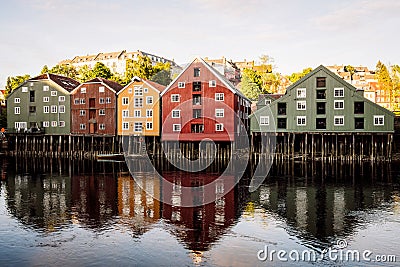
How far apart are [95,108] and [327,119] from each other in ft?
112

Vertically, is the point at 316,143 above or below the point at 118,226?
above

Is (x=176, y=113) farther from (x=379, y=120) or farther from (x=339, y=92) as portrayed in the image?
(x=379, y=120)

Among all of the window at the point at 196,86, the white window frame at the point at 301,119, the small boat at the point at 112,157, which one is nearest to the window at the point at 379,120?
the white window frame at the point at 301,119

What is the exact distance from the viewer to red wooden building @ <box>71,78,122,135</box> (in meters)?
61.1

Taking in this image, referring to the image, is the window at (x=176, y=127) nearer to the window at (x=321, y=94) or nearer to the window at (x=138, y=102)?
the window at (x=138, y=102)

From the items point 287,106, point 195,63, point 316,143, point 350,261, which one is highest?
point 195,63

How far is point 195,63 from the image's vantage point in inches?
2178

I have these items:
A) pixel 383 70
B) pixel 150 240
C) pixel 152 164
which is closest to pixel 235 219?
pixel 150 240

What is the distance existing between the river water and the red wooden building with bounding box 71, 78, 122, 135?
24.1m

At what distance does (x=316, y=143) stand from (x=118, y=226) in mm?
41203

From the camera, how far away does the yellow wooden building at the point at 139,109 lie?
Answer: 58.8 m

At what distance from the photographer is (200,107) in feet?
183

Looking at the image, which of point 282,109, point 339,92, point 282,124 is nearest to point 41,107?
point 282,109

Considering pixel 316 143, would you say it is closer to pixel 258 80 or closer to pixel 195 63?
pixel 195 63
